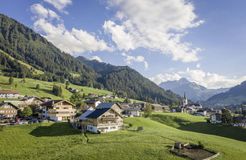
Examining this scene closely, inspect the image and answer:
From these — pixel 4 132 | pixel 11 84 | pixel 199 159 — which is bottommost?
pixel 199 159

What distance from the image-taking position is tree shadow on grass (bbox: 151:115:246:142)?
332 feet

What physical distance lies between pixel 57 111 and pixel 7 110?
2104 centimetres

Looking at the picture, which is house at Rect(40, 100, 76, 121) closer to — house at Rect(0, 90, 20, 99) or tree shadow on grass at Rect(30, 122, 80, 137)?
tree shadow on grass at Rect(30, 122, 80, 137)

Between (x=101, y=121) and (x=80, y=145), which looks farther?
(x=101, y=121)

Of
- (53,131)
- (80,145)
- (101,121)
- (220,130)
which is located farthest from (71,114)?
(220,130)

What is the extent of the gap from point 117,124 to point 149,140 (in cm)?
1950

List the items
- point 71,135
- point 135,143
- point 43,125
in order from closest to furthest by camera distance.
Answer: point 135,143
point 71,135
point 43,125

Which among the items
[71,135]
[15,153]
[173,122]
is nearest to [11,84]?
[173,122]

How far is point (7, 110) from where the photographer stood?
115m

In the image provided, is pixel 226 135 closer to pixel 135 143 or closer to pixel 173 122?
pixel 173 122

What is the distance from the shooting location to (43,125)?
278 feet

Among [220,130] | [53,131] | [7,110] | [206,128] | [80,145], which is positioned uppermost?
[7,110]

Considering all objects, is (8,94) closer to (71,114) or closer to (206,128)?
(71,114)

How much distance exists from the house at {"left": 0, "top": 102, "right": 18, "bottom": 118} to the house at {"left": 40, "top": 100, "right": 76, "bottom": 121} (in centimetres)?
1129
